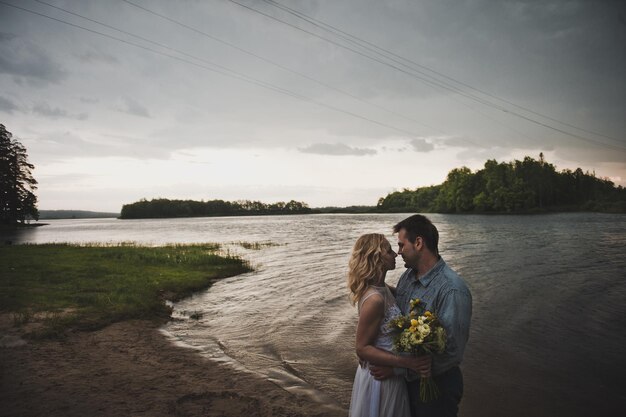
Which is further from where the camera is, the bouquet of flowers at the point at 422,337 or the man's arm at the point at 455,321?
the man's arm at the point at 455,321

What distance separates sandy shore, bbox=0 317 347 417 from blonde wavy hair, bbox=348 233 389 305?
3976 millimetres

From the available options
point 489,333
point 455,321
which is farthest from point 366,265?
point 489,333

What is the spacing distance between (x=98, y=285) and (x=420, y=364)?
56.7 feet

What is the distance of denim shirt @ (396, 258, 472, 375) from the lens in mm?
3174

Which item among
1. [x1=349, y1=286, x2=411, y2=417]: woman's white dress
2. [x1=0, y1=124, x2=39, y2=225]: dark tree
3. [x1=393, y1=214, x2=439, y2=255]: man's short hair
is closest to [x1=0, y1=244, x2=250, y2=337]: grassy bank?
[x1=349, y1=286, x2=411, y2=417]: woman's white dress

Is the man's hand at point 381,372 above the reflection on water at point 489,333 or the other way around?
above

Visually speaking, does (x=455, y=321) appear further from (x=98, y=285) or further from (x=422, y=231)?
(x=98, y=285)

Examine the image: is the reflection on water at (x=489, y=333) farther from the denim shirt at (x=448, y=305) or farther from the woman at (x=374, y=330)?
the denim shirt at (x=448, y=305)

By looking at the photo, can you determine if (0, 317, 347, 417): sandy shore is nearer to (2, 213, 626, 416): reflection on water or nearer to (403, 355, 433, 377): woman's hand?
(2, 213, 626, 416): reflection on water

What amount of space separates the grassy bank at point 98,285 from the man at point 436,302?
10598mm

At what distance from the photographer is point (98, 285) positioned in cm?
1614

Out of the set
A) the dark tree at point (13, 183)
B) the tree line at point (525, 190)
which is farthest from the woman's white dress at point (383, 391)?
the tree line at point (525, 190)

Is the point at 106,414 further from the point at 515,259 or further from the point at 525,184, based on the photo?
the point at 525,184

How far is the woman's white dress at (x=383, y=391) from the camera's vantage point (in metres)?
3.40
